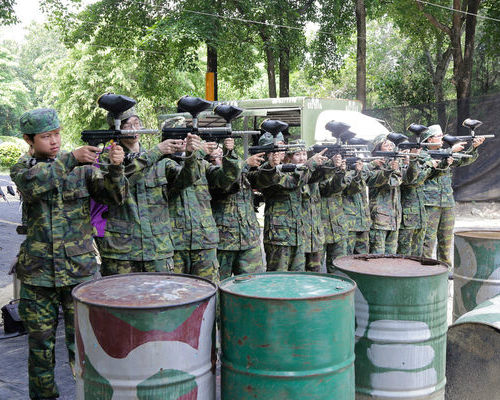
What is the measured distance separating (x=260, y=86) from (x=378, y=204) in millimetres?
23996

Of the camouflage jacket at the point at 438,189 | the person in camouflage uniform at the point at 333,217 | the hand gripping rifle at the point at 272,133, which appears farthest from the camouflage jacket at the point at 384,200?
the hand gripping rifle at the point at 272,133

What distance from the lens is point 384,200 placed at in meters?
7.25

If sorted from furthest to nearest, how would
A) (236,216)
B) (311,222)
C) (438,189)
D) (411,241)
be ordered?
(438,189) < (411,241) < (311,222) < (236,216)

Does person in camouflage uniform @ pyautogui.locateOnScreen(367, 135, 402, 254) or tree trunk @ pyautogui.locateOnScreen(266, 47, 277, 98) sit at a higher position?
tree trunk @ pyautogui.locateOnScreen(266, 47, 277, 98)

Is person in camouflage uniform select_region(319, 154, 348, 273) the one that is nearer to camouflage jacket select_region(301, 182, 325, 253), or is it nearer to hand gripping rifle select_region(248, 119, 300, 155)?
camouflage jacket select_region(301, 182, 325, 253)

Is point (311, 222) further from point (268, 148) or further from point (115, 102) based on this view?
point (115, 102)

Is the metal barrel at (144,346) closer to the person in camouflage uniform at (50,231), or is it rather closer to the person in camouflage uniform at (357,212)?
the person in camouflage uniform at (50,231)

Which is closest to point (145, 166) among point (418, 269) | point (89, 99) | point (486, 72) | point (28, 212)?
point (28, 212)

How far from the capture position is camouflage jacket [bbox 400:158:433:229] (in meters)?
7.62

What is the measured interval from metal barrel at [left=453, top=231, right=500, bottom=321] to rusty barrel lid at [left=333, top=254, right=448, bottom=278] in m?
1.05

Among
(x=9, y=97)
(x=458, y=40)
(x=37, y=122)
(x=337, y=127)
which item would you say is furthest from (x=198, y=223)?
(x=9, y=97)

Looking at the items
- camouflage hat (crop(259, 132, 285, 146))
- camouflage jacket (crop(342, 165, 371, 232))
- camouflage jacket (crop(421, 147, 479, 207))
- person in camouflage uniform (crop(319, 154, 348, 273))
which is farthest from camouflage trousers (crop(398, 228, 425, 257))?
camouflage hat (crop(259, 132, 285, 146))

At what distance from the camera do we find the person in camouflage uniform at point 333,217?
627 cm

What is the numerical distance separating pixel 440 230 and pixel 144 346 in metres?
6.52
